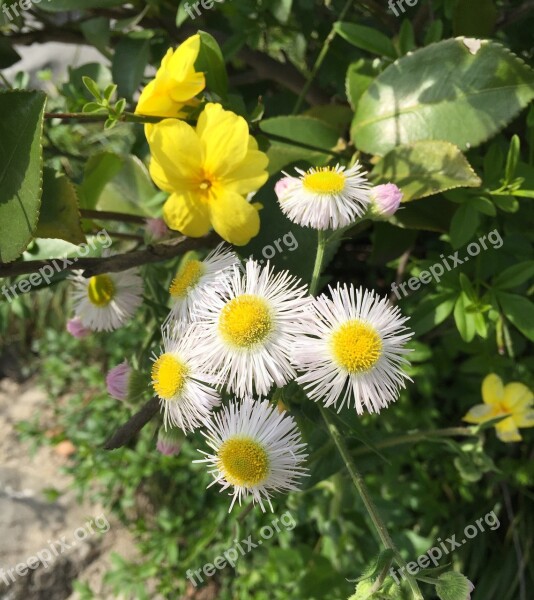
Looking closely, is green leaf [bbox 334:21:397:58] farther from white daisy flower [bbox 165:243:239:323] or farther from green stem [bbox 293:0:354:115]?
white daisy flower [bbox 165:243:239:323]

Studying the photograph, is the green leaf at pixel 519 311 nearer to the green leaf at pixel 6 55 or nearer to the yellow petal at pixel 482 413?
the yellow petal at pixel 482 413

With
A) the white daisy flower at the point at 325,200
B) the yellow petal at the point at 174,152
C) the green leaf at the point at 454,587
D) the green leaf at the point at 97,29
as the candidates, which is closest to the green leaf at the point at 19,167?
the yellow petal at the point at 174,152

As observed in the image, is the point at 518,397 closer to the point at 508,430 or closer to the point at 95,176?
the point at 508,430

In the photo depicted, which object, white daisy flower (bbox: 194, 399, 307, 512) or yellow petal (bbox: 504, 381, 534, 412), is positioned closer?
white daisy flower (bbox: 194, 399, 307, 512)

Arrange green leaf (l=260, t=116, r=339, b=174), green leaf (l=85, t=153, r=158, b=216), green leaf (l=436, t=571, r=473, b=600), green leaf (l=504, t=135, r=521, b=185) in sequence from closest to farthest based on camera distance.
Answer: green leaf (l=436, t=571, r=473, b=600) < green leaf (l=504, t=135, r=521, b=185) < green leaf (l=260, t=116, r=339, b=174) < green leaf (l=85, t=153, r=158, b=216)

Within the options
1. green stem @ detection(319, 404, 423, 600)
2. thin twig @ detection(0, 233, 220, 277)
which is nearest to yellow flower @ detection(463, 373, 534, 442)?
green stem @ detection(319, 404, 423, 600)

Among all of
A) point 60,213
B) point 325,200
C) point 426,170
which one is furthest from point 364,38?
point 60,213
